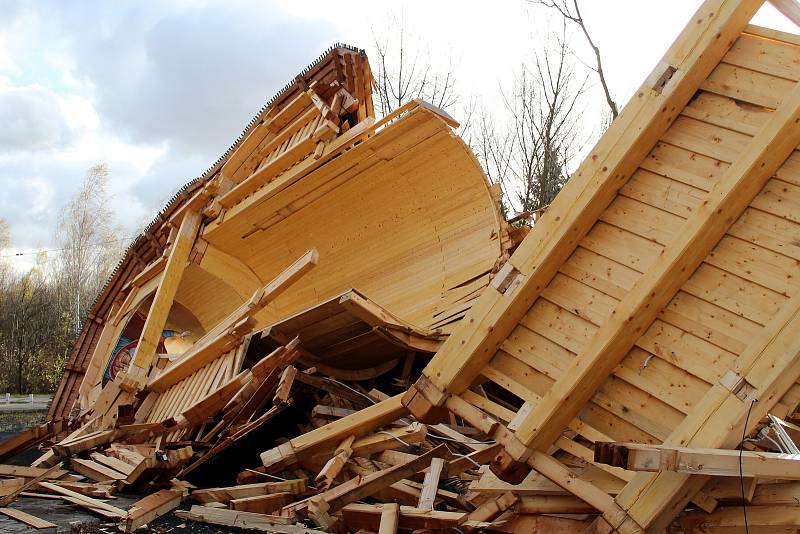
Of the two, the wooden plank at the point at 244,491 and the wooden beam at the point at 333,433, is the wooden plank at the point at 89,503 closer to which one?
the wooden plank at the point at 244,491

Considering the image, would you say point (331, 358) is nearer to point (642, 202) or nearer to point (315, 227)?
point (315, 227)

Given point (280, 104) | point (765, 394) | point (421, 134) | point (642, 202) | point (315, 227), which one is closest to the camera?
point (765, 394)

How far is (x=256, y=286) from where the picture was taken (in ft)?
37.3

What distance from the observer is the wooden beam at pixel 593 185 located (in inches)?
154

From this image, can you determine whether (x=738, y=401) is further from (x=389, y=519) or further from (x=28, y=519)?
(x=28, y=519)

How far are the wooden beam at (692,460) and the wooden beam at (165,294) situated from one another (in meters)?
6.71

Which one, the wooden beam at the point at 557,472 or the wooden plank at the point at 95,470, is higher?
the wooden beam at the point at 557,472

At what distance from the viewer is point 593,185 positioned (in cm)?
400

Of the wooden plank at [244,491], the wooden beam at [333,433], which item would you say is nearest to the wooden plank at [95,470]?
the wooden plank at [244,491]

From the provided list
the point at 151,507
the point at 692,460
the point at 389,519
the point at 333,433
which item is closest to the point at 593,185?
the point at 692,460

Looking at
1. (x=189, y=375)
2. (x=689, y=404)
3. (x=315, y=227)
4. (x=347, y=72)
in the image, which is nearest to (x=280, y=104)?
(x=347, y=72)

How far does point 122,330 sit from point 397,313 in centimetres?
476

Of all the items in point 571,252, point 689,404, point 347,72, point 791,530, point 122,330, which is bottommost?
point 122,330

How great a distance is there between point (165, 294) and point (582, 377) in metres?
7.20
